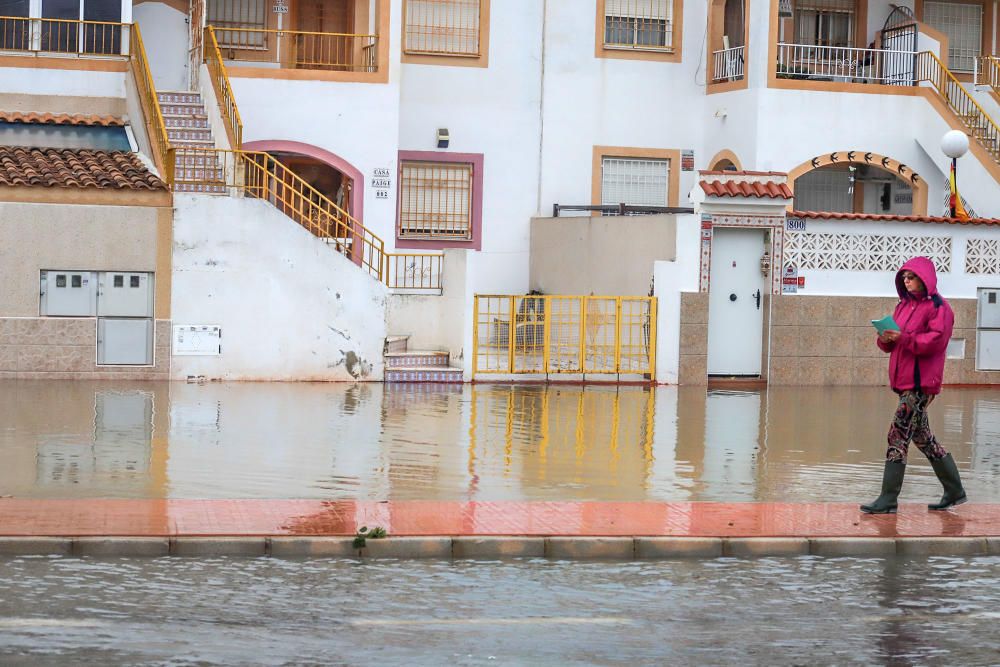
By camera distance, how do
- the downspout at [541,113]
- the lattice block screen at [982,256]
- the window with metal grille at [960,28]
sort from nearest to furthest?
the lattice block screen at [982,256] < the downspout at [541,113] < the window with metal grille at [960,28]

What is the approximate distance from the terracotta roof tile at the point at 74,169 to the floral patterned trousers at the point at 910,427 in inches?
467

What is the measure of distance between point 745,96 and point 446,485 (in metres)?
17.7

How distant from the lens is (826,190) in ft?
102

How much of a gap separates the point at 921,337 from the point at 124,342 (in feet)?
39.9

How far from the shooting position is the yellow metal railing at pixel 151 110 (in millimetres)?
21312

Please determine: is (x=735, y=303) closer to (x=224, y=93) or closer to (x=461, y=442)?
(x=224, y=93)

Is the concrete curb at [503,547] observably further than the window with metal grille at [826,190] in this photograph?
No

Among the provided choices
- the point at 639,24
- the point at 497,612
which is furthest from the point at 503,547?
the point at 639,24

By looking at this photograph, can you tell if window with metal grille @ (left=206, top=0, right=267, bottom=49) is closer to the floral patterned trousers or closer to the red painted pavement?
the red painted pavement

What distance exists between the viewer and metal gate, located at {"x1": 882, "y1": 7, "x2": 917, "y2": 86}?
29047mm

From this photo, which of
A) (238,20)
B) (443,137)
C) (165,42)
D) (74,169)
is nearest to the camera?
(74,169)

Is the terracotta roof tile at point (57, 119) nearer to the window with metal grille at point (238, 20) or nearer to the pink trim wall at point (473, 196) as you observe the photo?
the window with metal grille at point (238, 20)

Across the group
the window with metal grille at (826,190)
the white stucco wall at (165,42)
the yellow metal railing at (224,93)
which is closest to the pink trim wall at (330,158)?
the yellow metal railing at (224,93)

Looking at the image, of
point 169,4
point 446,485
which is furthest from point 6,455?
point 169,4
